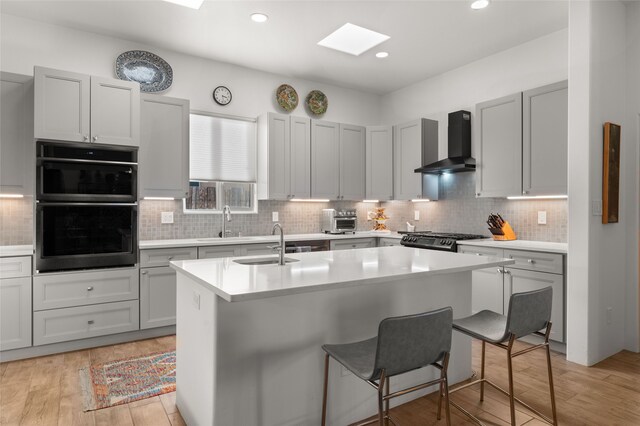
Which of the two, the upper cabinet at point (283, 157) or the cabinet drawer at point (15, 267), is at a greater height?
the upper cabinet at point (283, 157)

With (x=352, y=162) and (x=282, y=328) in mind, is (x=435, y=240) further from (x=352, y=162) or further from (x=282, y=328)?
(x=282, y=328)

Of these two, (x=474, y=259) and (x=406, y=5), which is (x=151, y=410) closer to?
(x=474, y=259)

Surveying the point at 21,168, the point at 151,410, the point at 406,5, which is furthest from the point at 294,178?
the point at 151,410

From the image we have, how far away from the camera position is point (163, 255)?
3.84m

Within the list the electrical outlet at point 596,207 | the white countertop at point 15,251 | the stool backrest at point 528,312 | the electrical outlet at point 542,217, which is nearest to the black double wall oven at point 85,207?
the white countertop at point 15,251

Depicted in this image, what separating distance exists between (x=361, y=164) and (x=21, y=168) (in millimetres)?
3879

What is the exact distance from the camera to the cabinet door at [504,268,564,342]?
132 inches

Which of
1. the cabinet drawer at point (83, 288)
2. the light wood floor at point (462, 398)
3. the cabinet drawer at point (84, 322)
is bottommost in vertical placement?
the light wood floor at point (462, 398)

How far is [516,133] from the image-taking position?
3.97 metres

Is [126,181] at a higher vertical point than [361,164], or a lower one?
lower

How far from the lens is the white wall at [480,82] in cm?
407

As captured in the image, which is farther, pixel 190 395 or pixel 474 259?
pixel 474 259

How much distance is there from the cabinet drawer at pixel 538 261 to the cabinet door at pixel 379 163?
211 cm

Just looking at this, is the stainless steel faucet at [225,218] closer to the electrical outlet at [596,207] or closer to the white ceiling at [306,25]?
the white ceiling at [306,25]
